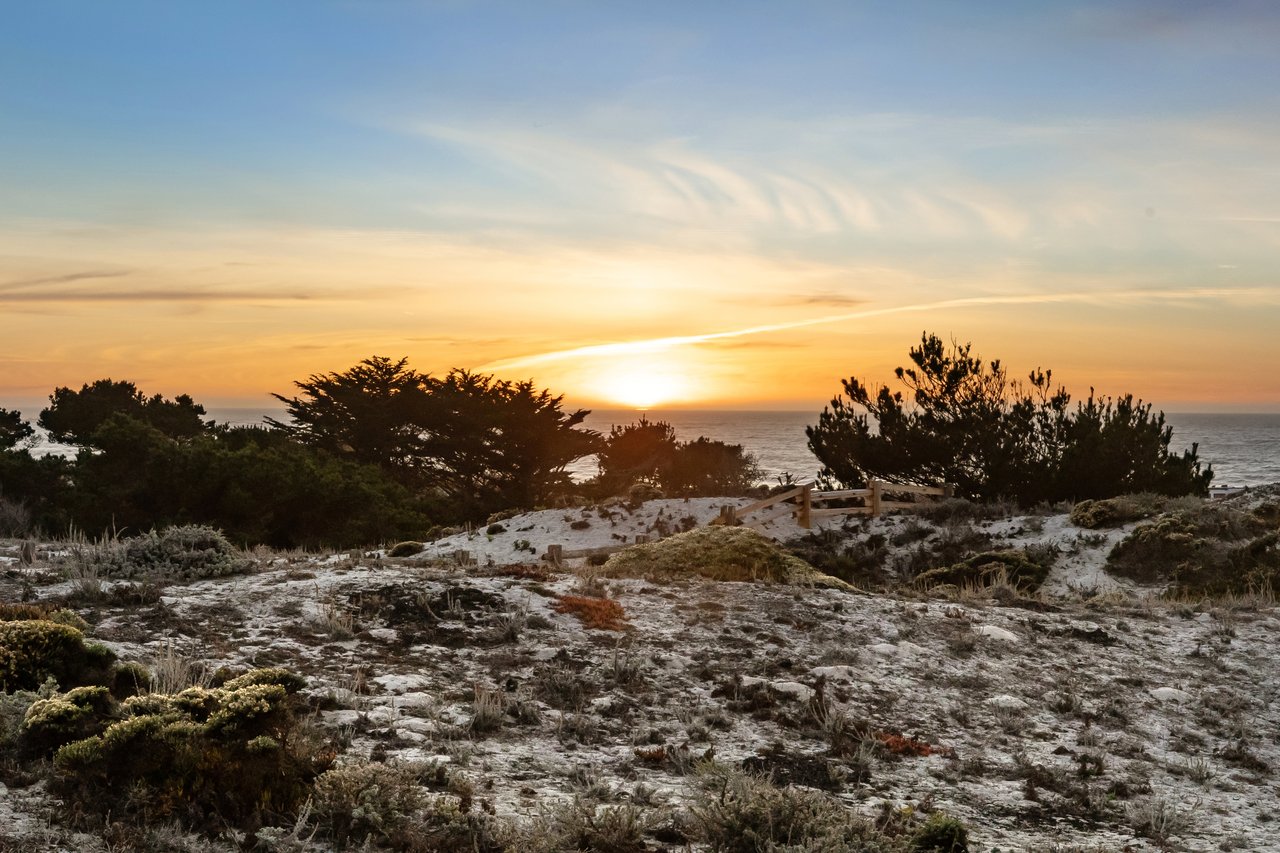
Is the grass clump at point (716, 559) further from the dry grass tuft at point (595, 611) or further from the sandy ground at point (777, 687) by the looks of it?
the dry grass tuft at point (595, 611)

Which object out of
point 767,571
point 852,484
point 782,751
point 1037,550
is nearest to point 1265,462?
point 852,484

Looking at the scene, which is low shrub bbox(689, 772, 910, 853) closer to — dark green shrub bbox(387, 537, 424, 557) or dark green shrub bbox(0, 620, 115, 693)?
dark green shrub bbox(0, 620, 115, 693)

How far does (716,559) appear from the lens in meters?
13.9

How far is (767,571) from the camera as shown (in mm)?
13641

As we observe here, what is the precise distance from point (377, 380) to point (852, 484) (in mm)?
23942

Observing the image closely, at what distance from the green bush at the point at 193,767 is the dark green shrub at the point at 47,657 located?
3.70ft

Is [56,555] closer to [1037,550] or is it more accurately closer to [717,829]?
[717,829]

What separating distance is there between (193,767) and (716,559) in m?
9.41

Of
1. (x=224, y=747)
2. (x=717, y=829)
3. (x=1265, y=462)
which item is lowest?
(x=1265, y=462)

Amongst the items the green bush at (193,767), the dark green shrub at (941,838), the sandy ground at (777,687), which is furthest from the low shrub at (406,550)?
the dark green shrub at (941,838)

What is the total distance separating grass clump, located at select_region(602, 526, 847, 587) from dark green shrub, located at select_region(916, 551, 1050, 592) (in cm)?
536

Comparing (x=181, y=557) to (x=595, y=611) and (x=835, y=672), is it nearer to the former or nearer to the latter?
(x=595, y=611)

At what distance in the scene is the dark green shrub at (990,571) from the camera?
18.8 m

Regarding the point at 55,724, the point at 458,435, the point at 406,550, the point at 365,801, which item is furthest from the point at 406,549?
the point at 458,435
